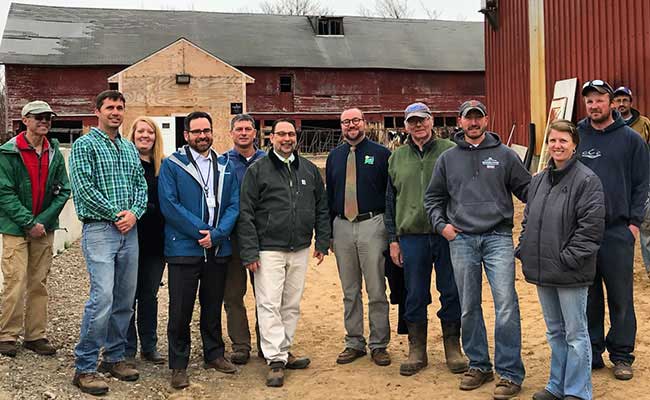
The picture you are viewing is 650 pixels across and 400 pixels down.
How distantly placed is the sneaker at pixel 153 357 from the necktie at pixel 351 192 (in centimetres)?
178

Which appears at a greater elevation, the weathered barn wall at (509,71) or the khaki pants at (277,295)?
the weathered barn wall at (509,71)

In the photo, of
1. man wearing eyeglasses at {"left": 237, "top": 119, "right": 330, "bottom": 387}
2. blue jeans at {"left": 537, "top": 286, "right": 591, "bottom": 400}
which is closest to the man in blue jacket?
man wearing eyeglasses at {"left": 237, "top": 119, "right": 330, "bottom": 387}

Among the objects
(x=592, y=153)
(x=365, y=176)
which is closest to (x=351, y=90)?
(x=365, y=176)

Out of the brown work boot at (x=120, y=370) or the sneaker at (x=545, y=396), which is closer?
the sneaker at (x=545, y=396)

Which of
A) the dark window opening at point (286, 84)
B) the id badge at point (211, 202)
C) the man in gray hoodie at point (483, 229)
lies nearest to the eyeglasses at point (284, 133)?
the id badge at point (211, 202)

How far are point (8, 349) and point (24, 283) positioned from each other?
1.54 feet

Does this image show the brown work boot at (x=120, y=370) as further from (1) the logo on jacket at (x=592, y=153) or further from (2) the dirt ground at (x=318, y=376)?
(1) the logo on jacket at (x=592, y=153)

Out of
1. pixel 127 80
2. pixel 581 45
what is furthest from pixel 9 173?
pixel 127 80

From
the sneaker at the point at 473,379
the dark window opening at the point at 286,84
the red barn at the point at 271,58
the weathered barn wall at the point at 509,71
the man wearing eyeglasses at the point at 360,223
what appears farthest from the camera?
the dark window opening at the point at 286,84

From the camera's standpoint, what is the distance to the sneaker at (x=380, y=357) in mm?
5055

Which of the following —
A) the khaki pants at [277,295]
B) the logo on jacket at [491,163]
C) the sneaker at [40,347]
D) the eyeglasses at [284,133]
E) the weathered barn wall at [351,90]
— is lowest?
the sneaker at [40,347]

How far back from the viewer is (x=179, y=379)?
462cm

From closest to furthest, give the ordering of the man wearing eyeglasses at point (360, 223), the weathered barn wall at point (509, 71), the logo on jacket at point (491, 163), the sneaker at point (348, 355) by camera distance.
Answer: the logo on jacket at point (491, 163) < the man wearing eyeglasses at point (360, 223) < the sneaker at point (348, 355) < the weathered barn wall at point (509, 71)

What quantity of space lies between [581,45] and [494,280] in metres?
8.11
